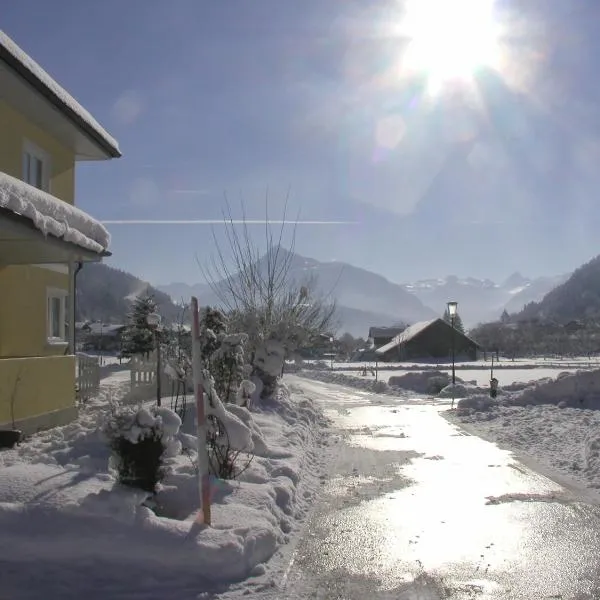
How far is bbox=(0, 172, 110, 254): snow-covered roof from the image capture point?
8484 millimetres

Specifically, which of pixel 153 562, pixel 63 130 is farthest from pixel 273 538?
pixel 63 130

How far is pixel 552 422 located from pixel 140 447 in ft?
38.7

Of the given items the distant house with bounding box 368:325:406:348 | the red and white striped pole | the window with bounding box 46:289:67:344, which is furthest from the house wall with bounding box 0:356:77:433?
the distant house with bounding box 368:325:406:348

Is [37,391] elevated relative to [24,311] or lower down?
lower down

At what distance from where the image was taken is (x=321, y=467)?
10406mm

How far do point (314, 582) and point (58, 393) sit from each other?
8510 millimetres

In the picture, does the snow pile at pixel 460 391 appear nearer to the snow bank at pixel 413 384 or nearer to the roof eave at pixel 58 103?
the snow bank at pixel 413 384

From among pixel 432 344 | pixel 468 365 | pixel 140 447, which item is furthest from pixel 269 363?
pixel 432 344

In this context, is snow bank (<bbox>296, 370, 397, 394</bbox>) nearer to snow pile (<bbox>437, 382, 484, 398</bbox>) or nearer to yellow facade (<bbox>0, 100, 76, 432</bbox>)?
snow pile (<bbox>437, 382, 484, 398</bbox>)

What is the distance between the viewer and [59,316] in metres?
14.6

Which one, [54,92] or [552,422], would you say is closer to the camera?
[54,92]

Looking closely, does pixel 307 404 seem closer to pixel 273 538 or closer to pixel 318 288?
pixel 318 288

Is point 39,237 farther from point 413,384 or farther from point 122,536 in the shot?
point 413,384

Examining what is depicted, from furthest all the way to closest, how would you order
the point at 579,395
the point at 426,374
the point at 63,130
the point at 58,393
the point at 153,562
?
the point at 426,374
the point at 579,395
the point at 63,130
the point at 58,393
the point at 153,562
